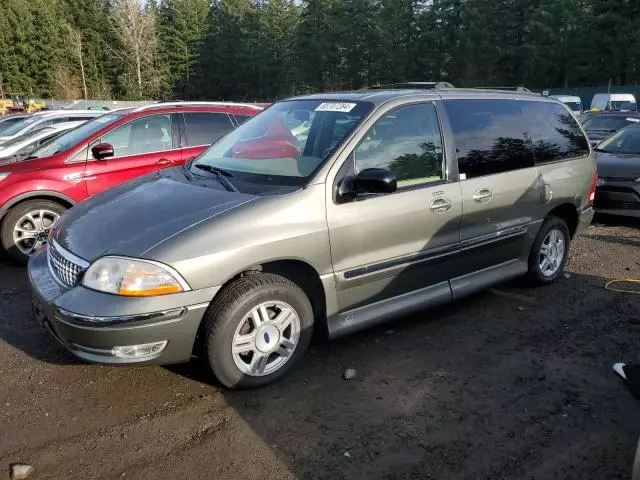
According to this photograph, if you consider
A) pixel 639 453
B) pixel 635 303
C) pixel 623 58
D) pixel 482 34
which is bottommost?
pixel 635 303

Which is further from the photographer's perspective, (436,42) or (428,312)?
(436,42)

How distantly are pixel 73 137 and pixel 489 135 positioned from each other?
4878 millimetres

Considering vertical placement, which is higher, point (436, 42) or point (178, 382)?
point (436, 42)

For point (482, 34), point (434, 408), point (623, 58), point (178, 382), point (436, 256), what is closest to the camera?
point (434, 408)

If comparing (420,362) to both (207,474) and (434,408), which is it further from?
(207,474)

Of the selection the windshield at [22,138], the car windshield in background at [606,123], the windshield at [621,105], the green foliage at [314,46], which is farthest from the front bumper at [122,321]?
the green foliage at [314,46]

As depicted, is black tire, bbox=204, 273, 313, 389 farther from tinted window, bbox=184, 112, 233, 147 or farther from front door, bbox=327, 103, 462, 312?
tinted window, bbox=184, 112, 233, 147

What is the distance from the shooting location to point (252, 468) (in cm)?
278

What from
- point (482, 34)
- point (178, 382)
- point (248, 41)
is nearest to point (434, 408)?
point (178, 382)

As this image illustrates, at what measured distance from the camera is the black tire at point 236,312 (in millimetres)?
3207

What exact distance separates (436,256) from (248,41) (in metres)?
69.0

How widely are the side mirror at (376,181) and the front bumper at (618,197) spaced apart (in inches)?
226

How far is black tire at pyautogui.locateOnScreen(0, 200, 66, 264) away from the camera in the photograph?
6.02 m

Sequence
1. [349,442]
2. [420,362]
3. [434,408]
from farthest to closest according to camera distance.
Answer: [420,362]
[434,408]
[349,442]
